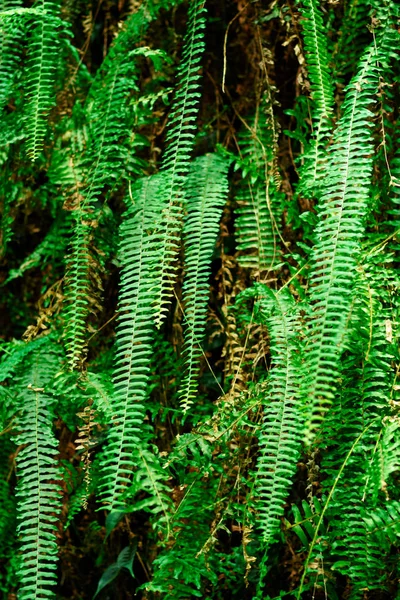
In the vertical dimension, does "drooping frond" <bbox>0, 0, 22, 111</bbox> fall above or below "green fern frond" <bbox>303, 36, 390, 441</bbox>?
above

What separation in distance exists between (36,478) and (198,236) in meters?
0.76

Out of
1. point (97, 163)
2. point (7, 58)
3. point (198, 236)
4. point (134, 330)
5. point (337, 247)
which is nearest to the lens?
point (337, 247)

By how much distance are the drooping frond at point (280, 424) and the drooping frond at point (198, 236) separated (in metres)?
0.20

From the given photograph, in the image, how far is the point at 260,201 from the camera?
6.66ft

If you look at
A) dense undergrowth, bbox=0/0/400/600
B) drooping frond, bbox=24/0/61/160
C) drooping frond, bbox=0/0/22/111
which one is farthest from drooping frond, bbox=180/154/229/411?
drooping frond, bbox=0/0/22/111

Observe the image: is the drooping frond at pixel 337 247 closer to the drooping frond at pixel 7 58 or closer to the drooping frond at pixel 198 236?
the drooping frond at pixel 198 236

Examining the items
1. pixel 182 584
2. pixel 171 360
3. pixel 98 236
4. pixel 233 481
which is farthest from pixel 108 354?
pixel 182 584

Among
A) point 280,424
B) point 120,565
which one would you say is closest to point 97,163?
point 280,424

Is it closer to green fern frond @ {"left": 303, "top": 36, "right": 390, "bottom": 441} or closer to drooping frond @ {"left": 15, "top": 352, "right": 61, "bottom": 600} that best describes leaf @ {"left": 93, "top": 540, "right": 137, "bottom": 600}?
drooping frond @ {"left": 15, "top": 352, "right": 61, "bottom": 600}

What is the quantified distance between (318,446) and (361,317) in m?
0.32

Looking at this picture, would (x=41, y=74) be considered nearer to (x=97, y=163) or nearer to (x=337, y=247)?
(x=97, y=163)

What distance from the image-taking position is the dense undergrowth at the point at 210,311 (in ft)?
5.08

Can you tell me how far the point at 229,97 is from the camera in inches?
89.7

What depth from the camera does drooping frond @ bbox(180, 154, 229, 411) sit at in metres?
1.72
